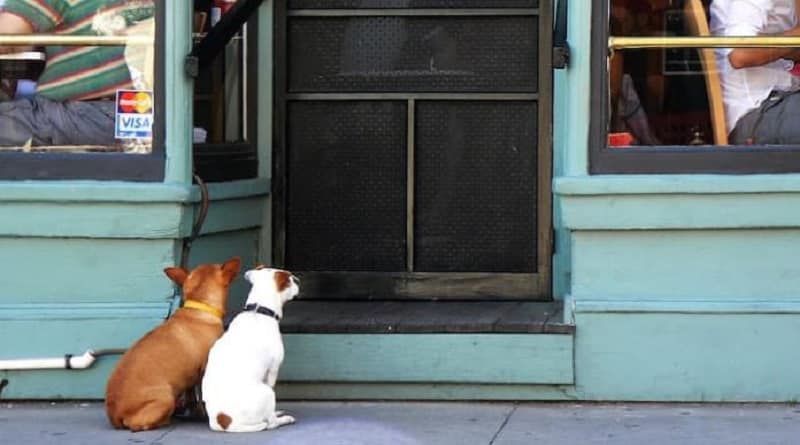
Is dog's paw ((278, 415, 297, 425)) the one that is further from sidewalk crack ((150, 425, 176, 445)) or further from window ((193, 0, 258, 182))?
window ((193, 0, 258, 182))

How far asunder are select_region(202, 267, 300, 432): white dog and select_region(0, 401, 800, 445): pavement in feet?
0.28

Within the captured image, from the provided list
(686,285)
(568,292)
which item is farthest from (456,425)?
(686,285)

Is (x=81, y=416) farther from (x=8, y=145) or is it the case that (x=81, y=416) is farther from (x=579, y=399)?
(x=579, y=399)

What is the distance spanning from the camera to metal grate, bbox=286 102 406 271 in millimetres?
8008

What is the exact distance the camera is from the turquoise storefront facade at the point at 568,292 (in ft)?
23.0

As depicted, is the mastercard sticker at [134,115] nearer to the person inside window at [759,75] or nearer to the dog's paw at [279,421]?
the dog's paw at [279,421]

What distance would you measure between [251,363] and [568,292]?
177 centimetres

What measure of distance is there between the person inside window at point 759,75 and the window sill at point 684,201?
30 centimetres

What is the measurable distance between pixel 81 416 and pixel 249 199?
1.52 metres

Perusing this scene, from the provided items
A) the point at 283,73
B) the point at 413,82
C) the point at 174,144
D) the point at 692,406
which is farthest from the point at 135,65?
the point at 692,406

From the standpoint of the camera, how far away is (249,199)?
26.0ft

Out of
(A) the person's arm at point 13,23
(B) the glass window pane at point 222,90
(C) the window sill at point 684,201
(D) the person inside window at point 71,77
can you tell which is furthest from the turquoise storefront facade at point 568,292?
(A) the person's arm at point 13,23

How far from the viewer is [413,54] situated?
797 cm

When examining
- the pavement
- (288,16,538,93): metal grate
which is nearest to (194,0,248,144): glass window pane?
(288,16,538,93): metal grate
